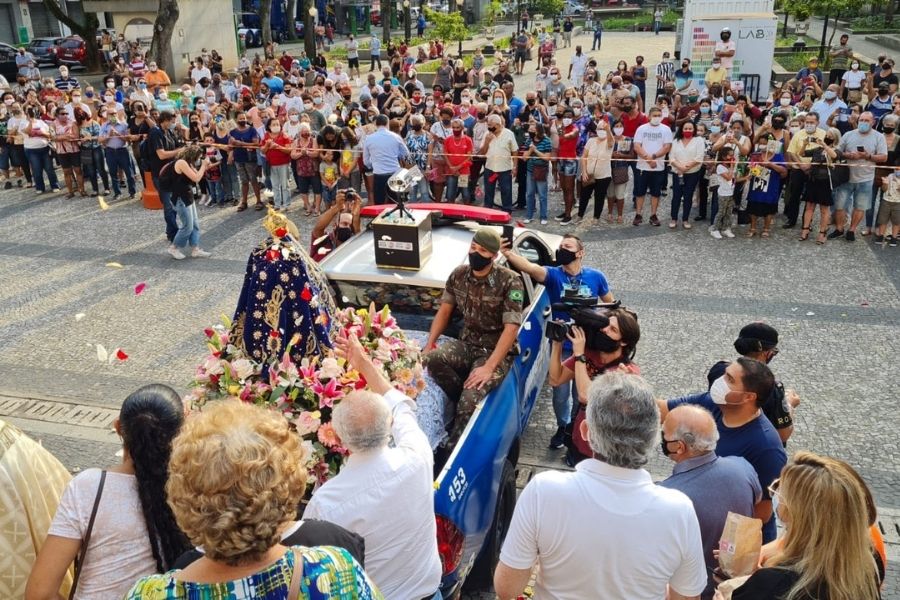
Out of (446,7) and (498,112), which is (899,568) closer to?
(498,112)

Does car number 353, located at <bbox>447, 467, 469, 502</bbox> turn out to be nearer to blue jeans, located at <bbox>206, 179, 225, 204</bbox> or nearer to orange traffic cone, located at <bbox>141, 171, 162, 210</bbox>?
blue jeans, located at <bbox>206, 179, 225, 204</bbox>

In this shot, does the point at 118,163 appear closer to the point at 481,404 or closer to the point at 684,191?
the point at 684,191

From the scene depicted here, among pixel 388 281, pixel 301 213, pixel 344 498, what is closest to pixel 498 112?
pixel 301 213

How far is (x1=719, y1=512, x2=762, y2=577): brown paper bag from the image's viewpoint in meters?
3.21

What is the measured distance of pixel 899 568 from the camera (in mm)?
4824

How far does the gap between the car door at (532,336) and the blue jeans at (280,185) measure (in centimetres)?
722

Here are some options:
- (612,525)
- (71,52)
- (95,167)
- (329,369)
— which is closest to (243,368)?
(329,369)

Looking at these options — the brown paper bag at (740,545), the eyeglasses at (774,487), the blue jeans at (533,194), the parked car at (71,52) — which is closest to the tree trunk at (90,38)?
the parked car at (71,52)

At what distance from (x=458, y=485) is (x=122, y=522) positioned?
180 cm

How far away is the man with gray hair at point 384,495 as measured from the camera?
3248mm

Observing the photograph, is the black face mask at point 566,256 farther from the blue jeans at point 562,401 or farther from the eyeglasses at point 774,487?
the eyeglasses at point 774,487

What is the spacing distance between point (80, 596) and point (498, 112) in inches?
452

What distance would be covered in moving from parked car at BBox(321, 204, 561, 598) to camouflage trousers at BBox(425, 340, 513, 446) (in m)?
0.08

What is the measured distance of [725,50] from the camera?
18828 mm
